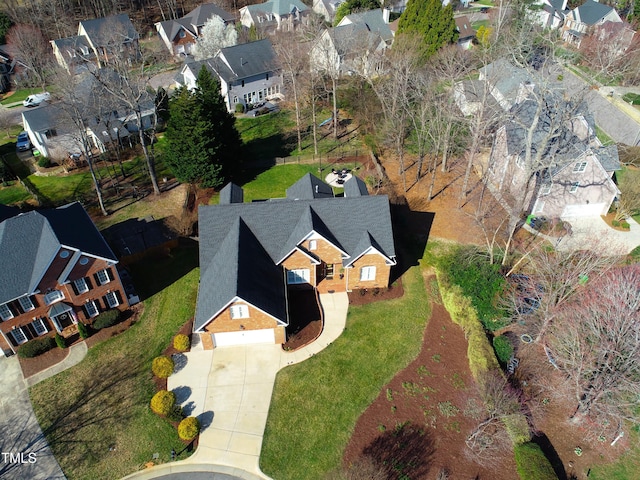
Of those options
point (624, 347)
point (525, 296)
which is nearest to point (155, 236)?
point (525, 296)

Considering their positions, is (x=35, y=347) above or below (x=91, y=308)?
below

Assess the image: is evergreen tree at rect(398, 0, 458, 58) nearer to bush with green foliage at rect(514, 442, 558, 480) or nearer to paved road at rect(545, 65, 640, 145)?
paved road at rect(545, 65, 640, 145)

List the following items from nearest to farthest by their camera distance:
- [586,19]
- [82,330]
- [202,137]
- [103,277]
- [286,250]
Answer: [82,330], [103,277], [286,250], [202,137], [586,19]

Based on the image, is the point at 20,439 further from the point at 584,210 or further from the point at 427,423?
the point at 584,210

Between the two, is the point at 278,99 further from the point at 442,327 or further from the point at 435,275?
the point at 442,327

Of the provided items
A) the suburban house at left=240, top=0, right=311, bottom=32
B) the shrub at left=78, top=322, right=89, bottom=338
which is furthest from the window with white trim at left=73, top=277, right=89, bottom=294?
the suburban house at left=240, top=0, right=311, bottom=32

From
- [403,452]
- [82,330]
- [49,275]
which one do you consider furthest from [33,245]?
[403,452]
